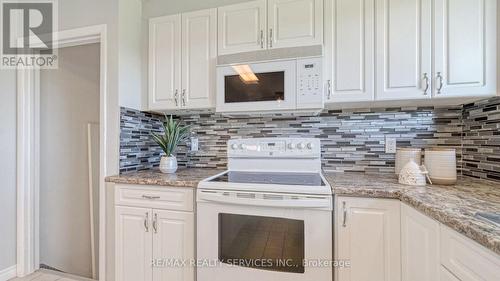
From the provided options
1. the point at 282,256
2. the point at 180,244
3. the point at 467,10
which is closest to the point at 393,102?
the point at 467,10

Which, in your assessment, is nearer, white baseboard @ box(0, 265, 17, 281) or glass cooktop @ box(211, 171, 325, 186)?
glass cooktop @ box(211, 171, 325, 186)

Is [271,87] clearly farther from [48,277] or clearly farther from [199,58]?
[48,277]

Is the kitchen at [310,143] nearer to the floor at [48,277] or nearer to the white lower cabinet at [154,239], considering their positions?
the white lower cabinet at [154,239]

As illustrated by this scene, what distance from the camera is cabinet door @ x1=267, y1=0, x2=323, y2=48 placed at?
5.60 feet

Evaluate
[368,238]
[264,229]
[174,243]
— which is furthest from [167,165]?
[368,238]

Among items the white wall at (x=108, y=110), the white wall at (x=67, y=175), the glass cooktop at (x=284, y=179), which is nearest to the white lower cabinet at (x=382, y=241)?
the glass cooktop at (x=284, y=179)

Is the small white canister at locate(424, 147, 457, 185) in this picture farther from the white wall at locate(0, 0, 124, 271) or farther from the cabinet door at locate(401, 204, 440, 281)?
the white wall at locate(0, 0, 124, 271)

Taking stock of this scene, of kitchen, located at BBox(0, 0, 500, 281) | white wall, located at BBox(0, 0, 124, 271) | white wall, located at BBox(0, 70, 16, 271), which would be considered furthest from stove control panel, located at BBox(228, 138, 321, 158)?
white wall, located at BBox(0, 70, 16, 271)

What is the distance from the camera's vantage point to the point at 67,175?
247 centimetres

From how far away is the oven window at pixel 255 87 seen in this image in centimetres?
173

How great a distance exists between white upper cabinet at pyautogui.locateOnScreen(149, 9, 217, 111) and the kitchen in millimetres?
12

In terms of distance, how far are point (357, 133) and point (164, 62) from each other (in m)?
1.67

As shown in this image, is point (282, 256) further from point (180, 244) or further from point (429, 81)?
point (429, 81)

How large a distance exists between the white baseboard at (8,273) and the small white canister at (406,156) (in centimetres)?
321
